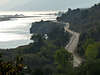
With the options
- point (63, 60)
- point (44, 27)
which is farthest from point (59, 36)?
point (44, 27)

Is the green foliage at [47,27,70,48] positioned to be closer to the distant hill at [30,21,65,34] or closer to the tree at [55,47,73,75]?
the tree at [55,47,73,75]

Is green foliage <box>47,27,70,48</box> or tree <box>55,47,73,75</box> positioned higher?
tree <box>55,47,73,75</box>

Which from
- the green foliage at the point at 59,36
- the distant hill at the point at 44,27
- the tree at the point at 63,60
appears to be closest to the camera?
the tree at the point at 63,60

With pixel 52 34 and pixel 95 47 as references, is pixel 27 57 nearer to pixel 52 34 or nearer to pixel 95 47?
pixel 95 47

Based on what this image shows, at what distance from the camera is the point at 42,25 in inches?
6816

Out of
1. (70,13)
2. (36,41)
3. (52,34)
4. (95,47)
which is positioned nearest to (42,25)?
(70,13)

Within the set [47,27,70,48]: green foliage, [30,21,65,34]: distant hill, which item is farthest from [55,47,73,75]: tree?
[30,21,65,34]: distant hill

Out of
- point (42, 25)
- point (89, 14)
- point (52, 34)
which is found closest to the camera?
point (52, 34)

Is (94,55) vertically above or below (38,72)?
below

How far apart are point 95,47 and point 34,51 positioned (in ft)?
106

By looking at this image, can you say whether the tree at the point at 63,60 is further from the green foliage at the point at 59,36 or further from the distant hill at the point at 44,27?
the distant hill at the point at 44,27

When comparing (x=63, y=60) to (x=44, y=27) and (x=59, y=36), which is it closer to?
(x=59, y=36)

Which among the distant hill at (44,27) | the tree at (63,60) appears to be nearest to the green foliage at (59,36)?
the tree at (63,60)

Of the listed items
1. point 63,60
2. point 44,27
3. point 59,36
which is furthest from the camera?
point 44,27
